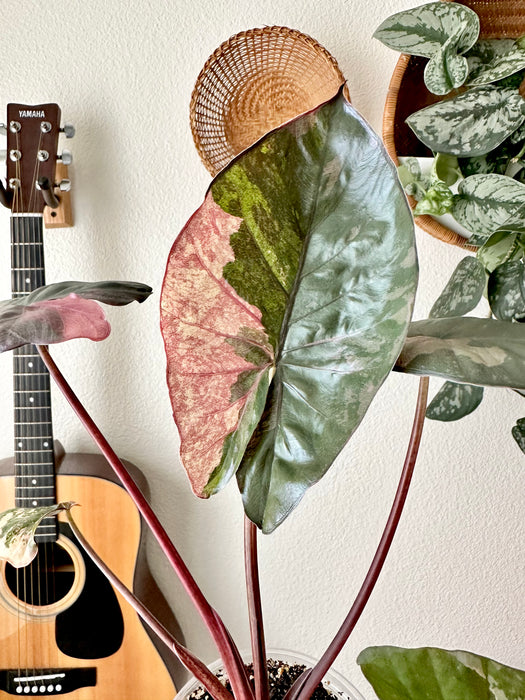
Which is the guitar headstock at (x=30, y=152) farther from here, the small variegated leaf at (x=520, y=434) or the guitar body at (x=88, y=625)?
the small variegated leaf at (x=520, y=434)

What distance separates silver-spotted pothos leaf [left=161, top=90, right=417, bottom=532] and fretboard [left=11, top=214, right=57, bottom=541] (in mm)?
675

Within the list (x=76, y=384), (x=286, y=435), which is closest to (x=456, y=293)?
(x=286, y=435)

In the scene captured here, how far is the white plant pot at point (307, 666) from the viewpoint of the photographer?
749 millimetres

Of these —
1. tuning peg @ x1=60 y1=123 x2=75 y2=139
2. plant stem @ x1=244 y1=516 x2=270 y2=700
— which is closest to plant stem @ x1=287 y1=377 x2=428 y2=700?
plant stem @ x1=244 y1=516 x2=270 y2=700

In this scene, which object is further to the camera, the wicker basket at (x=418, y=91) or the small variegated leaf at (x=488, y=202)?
the wicker basket at (x=418, y=91)

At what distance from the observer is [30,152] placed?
1037 mm

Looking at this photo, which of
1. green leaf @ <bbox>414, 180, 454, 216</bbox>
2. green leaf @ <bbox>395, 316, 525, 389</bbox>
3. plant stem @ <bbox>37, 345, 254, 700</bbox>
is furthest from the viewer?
green leaf @ <bbox>414, 180, 454, 216</bbox>

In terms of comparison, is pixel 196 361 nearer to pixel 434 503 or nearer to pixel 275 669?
pixel 275 669

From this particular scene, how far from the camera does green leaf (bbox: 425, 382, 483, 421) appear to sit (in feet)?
2.54

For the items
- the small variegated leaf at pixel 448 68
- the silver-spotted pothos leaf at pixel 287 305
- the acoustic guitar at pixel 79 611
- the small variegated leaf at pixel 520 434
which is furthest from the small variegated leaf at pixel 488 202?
the acoustic guitar at pixel 79 611

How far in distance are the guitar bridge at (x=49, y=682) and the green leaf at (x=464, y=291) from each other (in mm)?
897

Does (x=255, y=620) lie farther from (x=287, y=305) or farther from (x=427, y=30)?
(x=427, y=30)

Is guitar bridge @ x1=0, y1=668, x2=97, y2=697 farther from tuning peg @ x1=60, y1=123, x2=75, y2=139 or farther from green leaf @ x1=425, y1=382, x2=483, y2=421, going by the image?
tuning peg @ x1=60, y1=123, x2=75, y2=139

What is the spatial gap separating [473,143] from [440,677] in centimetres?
68
